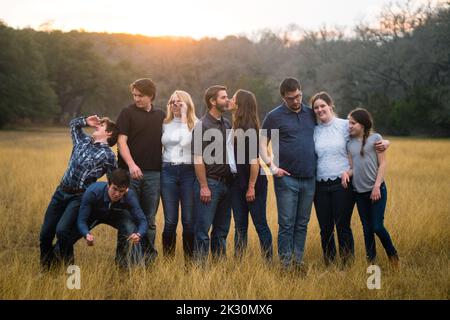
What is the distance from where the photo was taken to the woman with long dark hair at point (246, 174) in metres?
4.58

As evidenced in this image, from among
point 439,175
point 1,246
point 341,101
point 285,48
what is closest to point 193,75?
point 285,48

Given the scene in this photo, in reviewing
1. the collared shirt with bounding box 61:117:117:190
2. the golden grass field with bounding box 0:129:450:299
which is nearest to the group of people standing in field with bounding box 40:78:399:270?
the collared shirt with bounding box 61:117:117:190

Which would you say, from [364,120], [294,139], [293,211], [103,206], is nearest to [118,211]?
[103,206]

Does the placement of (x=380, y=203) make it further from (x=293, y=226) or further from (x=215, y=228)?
(x=215, y=228)

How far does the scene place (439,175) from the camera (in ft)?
37.8

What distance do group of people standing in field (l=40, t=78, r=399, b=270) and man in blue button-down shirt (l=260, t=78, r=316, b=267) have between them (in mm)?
10

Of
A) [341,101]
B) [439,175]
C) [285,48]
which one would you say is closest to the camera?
[439,175]

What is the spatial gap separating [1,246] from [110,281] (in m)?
2.23

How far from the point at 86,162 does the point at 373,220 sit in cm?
288

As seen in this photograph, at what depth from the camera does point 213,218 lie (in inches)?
185

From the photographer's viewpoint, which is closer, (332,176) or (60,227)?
Result: (60,227)

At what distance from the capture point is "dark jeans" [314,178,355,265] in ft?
15.4

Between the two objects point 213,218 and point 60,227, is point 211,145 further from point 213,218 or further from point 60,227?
point 60,227

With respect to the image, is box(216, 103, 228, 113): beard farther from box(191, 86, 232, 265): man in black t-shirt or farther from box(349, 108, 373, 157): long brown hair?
box(349, 108, 373, 157): long brown hair
